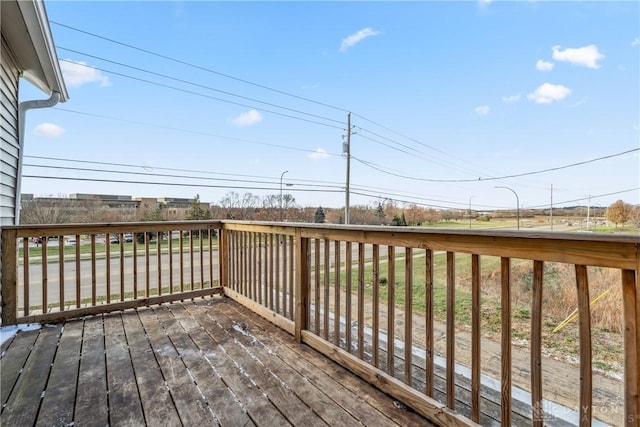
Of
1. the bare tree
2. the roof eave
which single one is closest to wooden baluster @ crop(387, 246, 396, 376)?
the roof eave

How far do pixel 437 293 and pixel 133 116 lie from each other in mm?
13569

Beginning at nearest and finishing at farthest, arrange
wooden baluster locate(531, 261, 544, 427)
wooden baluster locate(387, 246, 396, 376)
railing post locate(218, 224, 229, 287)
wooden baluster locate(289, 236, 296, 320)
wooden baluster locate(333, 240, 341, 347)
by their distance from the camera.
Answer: wooden baluster locate(531, 261, 544, 427) < wooden baluster locate(387, 246, 396, 376) < wooden baluster locate(333, 240, 341, 347) < wooden baluster locate(289, 236, 296, 320) < railing post locate(218, 224, 229, 287)

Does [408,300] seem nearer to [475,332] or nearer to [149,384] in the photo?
[475,332]

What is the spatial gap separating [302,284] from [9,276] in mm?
2542

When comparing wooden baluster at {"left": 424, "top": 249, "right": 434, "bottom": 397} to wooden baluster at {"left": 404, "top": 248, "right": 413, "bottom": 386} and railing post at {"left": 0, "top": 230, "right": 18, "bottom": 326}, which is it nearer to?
wooden baluster at {"left": 404, "top": 248, "right": 413, "bottom": 386}

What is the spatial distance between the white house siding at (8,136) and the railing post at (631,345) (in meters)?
4.08

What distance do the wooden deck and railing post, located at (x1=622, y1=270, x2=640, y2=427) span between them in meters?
0.80

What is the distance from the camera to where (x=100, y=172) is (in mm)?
12719

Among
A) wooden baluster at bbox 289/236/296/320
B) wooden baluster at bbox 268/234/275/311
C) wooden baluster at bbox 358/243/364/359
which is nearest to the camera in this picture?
wooden baluster at bbox 358/243/364/359

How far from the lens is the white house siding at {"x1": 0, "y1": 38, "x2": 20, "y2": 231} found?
2695 millimetres

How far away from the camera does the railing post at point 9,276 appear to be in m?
2.69

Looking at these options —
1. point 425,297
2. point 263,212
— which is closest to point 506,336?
point 425,297

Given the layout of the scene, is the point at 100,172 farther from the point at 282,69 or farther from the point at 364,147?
the point at 364,147

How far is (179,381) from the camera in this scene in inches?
72.3
